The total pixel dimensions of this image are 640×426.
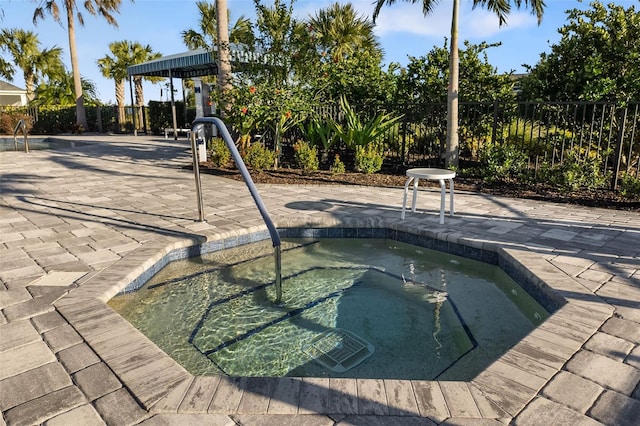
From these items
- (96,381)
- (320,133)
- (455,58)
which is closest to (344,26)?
(320,133)

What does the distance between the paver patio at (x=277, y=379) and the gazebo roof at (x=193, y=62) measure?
4.48 metres

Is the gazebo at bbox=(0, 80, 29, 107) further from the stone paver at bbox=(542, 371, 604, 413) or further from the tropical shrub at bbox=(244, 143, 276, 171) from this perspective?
the stone paver at bbox=(542, 371, 604, 413)

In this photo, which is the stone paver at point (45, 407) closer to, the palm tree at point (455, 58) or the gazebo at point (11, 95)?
the palm tree at point (455, 58)

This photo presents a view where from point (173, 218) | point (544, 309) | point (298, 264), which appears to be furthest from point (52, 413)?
point (173, 218)

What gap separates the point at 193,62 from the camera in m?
14.6

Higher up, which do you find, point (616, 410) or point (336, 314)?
point (616, 410)

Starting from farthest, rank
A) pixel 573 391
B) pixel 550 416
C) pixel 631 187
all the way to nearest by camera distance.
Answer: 1. pixel 631 187
2. pixel 573 391
3. pixel 550 416

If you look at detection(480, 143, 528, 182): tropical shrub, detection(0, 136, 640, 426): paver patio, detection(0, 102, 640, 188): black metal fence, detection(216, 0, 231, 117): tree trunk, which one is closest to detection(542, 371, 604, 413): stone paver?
detection(0, 136, 640, 426): paver patio

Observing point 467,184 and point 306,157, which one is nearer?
point 467,184

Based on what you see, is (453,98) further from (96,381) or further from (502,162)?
(96,381)

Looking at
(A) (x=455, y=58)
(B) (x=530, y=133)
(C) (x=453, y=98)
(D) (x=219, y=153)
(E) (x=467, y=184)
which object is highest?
(A) (x=455, y=58)

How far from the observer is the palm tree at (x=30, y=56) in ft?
85.6

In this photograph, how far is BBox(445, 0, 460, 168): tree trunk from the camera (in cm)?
725

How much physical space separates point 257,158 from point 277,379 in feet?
22.3
